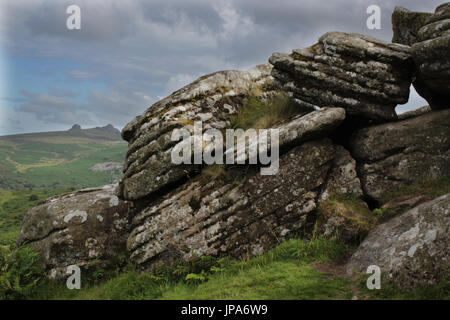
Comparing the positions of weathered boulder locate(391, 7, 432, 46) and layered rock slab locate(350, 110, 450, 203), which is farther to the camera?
weathered boulder locate(391, 7, 432, 46)

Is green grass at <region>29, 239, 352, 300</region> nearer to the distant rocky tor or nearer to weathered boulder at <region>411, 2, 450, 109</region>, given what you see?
the distant rocky tor

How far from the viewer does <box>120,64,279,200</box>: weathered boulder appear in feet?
50.5

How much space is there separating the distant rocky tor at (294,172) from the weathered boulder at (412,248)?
0.42ft

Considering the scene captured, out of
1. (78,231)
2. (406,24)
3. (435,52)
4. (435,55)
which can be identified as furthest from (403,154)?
(78,231)

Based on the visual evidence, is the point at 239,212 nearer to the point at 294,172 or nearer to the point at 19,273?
the point at 294,172

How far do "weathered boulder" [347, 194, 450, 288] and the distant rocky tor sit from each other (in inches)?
5.1

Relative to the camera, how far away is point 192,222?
14.1 metres

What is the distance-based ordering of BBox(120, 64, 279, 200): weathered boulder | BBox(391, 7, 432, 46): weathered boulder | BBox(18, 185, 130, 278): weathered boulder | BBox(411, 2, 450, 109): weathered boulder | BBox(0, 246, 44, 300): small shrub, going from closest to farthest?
BBox(0, 246, 44, 300): small shrub < BBox(411, 2, 450, 109): weathered boulder < BBox(120, 64, 279, 200): weathered boulder < BBox(18, 185, 130, 278): weathered boulder < BBox(391, 7, 432, 46): weathered boulder

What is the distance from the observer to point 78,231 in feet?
52.9

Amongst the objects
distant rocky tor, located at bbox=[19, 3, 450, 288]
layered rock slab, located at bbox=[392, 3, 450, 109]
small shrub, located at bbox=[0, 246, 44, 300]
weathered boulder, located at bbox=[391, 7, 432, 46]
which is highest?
weathered boulder, located at bbox=[391, 7, 432, 46]

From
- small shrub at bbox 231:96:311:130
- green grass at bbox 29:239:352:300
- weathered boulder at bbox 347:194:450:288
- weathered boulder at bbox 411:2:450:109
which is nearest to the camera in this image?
weathered boulder at bbox 347:194:450:288

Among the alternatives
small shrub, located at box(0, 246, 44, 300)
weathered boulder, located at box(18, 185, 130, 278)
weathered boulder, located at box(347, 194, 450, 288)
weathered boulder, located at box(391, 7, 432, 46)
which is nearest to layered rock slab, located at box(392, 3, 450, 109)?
weathered boulder, located at box(391, 7, 432, 46)
